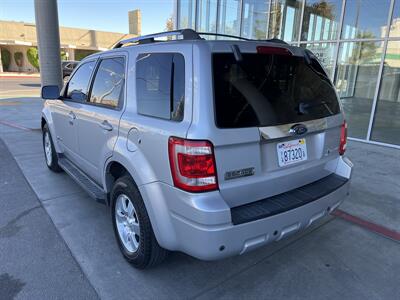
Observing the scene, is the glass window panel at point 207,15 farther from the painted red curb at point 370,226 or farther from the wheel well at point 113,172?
the wheel well at point 113,172

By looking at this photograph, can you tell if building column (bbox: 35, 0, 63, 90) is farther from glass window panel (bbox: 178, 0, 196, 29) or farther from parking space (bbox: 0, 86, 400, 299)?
glass window panel (bbox: 178, 0, 196, 29)

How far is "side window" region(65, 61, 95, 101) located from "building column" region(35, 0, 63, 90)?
14.1 feet

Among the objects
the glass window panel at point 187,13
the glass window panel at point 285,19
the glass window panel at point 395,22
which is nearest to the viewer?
the glass window panel at point 395,22

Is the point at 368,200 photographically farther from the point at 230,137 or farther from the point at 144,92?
the point at 144,92

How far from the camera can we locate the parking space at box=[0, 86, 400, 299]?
2.54m

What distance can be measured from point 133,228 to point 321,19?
8.81 m

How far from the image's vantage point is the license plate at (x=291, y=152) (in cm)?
241

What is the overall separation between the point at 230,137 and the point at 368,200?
3.15 meters

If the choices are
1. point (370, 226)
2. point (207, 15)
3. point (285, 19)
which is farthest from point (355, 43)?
point (370, 226)

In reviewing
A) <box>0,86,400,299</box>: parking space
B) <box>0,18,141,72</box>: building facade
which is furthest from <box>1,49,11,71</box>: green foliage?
<box>0,86,400,299</box>: parking space

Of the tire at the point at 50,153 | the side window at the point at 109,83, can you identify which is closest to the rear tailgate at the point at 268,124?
the side window at the point at 109,83

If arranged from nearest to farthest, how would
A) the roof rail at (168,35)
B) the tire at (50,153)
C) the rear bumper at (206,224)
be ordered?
the rear bumper at (206,224) → the roof rail at (168,35) → the tire at (50,153)

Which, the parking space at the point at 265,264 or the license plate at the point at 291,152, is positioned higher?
the license plate at the point at 291,152

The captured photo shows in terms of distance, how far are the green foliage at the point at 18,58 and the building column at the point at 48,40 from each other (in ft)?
114
